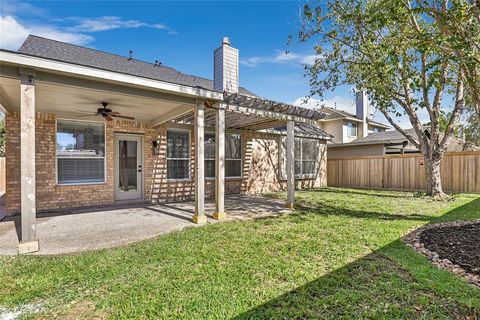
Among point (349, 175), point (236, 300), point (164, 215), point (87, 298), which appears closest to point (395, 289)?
point (236, 300)

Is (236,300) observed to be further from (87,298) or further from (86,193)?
(86,193)

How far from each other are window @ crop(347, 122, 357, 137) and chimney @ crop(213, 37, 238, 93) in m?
15.1

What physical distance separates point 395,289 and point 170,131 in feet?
25.2

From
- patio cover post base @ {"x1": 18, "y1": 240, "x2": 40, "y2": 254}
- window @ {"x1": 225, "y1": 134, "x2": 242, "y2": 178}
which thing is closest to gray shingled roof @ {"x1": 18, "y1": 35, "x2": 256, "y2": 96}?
window @ {"x1": 225, "y1": 134, "x2": 242, "y2": 178}

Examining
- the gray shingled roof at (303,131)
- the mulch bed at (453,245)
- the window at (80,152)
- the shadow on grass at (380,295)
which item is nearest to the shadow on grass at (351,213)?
the mulch bed at (453,245)

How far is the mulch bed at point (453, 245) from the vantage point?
3.40 m

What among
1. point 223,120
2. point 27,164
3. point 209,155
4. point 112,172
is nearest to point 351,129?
point 209,155

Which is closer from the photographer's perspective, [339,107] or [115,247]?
[115,247]

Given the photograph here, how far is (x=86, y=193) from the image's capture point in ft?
24.5

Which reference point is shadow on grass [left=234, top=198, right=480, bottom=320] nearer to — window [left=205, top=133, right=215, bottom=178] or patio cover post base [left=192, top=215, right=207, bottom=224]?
patio cover post base [left=192, top=215, right=207, bottom=224]

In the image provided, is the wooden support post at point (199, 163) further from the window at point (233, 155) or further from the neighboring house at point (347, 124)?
the neighboring house at point (347, 124)

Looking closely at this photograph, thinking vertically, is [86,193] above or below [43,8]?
below

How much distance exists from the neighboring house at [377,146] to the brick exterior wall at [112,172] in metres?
7.42

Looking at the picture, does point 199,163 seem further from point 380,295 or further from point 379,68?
point 379,68
